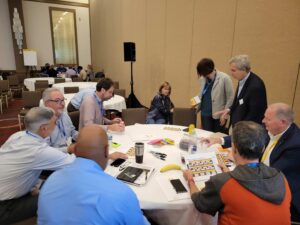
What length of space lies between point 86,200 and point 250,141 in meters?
0.85

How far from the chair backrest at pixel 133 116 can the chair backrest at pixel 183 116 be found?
492mm

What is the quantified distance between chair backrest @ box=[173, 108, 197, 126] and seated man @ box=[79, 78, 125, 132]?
1131 millimetres

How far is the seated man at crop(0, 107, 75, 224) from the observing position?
155 centimetres

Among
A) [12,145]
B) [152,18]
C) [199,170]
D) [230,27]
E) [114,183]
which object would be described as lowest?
[199,170]

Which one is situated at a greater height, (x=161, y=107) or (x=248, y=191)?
(x=248, y=191)

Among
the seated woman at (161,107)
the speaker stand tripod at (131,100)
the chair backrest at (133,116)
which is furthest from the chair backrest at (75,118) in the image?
the speaker stand tripod at (131,100)

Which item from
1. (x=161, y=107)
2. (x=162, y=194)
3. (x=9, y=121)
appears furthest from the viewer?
(x=9, y=121)

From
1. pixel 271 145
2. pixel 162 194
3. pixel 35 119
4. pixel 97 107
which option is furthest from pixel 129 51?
pixel 162 194

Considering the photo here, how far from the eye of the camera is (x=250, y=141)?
1196 mm

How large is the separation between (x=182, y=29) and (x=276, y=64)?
241 centimetres

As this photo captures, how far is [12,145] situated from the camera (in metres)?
1.58

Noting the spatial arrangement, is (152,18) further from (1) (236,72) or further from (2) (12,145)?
(2) (12,145)

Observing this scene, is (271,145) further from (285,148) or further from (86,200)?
(86,200)

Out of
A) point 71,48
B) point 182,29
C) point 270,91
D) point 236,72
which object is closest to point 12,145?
point 236,72
